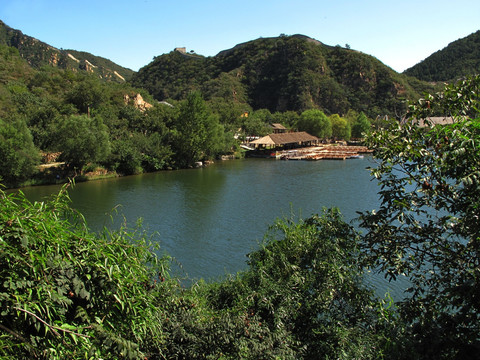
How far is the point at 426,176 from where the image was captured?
16.1 feet

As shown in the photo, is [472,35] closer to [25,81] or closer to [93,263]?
[25,81]

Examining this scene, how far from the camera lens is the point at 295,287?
20.8 feet

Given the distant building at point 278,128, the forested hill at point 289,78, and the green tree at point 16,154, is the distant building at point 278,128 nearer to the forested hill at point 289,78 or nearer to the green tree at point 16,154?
the forested hill at point 289,78

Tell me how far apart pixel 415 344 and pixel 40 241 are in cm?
418

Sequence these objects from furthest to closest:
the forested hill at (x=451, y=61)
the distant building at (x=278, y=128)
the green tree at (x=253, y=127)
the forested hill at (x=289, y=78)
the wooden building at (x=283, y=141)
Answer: the forested hill at (x=451, y=61) → the forested hill at (x=289, y=78) → the distant building at (x=278, y=128) → the green tree at (x=253, y=127) → the wooden building at (x=283, y=141)

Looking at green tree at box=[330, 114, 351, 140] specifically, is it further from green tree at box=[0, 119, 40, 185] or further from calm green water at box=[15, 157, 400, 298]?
green tree at box=[0, 119, 40, 185]

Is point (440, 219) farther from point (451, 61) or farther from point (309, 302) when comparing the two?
point (451, 61)

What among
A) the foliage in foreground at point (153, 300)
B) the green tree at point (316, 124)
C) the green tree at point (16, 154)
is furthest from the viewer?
the green tree at point (316, 124)

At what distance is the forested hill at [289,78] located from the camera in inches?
3644

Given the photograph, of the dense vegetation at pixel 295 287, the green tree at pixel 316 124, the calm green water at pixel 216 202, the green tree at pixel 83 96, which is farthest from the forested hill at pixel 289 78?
the dense vegetation at pixel 295 287

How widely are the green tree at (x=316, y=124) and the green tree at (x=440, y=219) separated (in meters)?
58.8

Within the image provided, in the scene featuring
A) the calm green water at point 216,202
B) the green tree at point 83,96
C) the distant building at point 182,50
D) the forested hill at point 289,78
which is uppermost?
the distant building at point 182,50

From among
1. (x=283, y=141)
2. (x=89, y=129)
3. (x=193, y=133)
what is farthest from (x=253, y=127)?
(x=89, y=129)

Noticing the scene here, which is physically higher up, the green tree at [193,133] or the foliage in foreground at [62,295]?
the green tree at [193,133]
